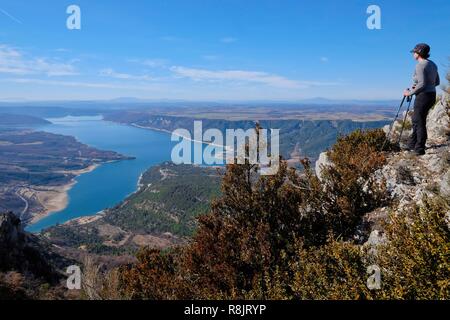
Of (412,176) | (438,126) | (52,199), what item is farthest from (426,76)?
(52,199)

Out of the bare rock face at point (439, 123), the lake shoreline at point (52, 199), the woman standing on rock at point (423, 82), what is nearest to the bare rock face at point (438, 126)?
the bare rock face at point (439, 123)

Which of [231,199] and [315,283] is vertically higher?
[231,199]

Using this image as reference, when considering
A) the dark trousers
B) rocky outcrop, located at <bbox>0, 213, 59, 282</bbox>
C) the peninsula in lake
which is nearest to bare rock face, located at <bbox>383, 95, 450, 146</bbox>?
the dark trousers

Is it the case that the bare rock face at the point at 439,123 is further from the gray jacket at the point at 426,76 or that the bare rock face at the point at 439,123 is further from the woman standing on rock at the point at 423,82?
the gray jacket at the point at 426,76

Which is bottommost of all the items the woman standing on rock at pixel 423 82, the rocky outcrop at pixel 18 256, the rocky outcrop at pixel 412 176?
the rocky outcrop at pixel 18 256

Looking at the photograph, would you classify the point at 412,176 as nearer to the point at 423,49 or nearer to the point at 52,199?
the point at 423,49

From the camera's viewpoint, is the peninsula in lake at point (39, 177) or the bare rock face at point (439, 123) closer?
the bare rock face at point (439, 123)
